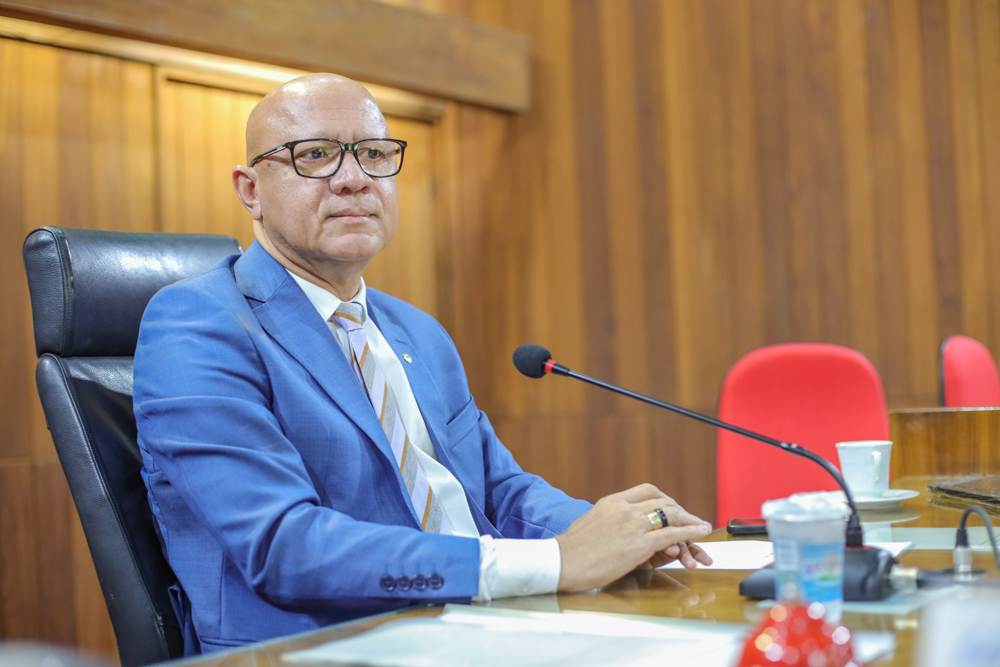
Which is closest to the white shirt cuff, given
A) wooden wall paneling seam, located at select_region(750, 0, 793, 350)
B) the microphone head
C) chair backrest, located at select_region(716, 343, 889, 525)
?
the microphone head

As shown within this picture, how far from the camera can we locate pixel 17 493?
281 centimetres

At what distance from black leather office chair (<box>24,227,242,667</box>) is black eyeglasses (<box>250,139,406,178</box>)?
26 centimetres

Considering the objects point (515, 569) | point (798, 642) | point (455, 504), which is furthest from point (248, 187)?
point (798, 642)

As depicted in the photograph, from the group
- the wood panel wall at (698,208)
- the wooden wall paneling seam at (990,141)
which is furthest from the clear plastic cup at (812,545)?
the wooden wall paneling seam at (990,141)

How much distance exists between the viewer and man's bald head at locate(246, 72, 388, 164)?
1584 millimetres

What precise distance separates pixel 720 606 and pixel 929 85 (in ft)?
13.6

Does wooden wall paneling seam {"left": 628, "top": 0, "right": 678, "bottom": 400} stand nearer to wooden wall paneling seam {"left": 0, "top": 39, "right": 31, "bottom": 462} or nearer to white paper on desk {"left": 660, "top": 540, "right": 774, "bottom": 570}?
wooden wall paneling seam {"left": 0, "top": 39, "right": 31, "bottom": 462}

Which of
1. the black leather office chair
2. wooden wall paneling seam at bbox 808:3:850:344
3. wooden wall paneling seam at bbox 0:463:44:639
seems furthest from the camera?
wooden wall paneling seam at bbox 808:3:850:344

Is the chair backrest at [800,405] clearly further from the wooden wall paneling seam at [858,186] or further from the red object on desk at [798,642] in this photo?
the wooden wall paneling seam at [858,186]

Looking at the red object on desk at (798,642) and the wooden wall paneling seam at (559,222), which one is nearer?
the red object on desk at (798,642)

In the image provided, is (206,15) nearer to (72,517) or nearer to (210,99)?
(210,99)

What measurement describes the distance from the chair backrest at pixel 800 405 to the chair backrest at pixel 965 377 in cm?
90

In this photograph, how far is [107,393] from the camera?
1.47m

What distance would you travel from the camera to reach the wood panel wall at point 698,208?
4.09 m
